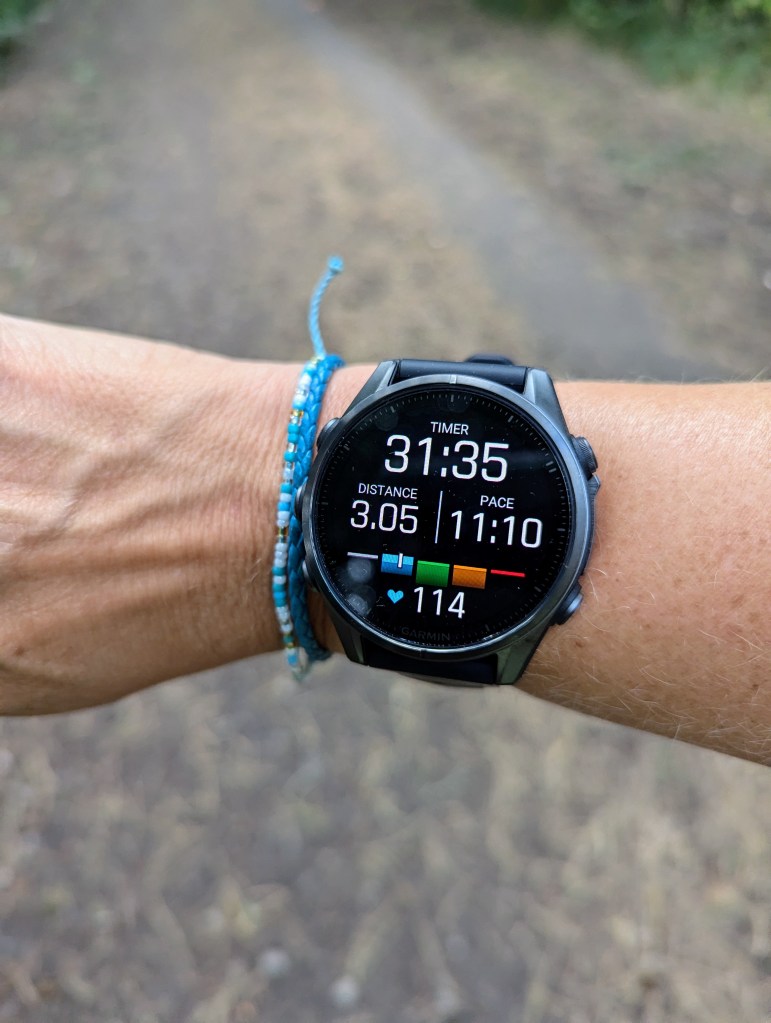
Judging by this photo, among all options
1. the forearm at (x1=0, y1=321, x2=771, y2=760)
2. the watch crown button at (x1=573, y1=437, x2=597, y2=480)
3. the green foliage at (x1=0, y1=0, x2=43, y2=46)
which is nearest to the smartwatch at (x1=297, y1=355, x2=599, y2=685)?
the watch crown button at (x1=573, y1=437, x2=597, y2=480)

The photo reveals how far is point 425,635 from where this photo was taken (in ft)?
4.57

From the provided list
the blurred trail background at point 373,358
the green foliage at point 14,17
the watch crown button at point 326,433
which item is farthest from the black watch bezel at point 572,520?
the green foliage at point 14,17

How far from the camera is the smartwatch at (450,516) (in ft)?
4.41

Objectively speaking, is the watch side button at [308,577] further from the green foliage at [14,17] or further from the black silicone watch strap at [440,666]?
the green foliage at [14,17]

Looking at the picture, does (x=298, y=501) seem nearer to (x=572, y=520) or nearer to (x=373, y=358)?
(x=572, y=520)

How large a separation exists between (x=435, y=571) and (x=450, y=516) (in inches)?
3.9

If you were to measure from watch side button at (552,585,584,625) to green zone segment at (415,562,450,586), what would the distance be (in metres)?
0.19

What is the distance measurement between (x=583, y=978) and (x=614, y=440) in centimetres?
178

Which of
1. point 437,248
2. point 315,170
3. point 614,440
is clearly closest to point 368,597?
point 614,440

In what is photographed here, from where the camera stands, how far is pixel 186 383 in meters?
1.68

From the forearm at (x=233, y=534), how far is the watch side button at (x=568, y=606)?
0.05 meters

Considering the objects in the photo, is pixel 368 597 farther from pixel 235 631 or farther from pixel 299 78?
pixel 299 78

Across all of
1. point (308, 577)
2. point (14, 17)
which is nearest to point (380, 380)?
point (308, 577)

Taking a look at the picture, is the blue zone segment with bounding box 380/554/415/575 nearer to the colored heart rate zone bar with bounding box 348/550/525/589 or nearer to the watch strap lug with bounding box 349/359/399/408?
the colored heart rate zone bar with bounding box 348/550/525/589
